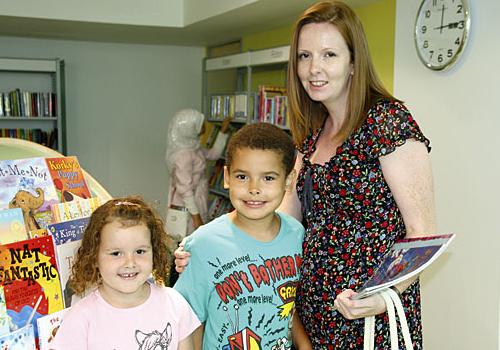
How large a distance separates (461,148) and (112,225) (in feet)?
6.41

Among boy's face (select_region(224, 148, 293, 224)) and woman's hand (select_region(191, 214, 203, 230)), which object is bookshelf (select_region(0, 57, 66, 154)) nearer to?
woman's hand (select_region(191, 214, 203, 230))

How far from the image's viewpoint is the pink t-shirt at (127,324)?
1314 mm

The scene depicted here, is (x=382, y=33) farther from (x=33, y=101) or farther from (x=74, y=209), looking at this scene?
(x=33, y=101)

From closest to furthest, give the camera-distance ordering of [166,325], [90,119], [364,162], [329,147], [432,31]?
1. [166,325]
2. [364,162]
3. [329,147]
4. [432,31]
5. [90,119]

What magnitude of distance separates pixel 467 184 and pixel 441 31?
789mm

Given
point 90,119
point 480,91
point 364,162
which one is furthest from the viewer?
point 90,119

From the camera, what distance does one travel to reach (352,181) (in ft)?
4.95

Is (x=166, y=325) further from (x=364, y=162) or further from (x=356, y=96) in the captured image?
(x=356, y=96)

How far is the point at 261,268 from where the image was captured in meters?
1.48

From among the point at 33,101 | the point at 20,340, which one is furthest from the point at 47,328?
the point at 33,101

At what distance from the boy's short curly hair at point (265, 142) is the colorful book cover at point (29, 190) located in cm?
51

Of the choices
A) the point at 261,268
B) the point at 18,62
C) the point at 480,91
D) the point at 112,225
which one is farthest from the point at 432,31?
the point at 18,62

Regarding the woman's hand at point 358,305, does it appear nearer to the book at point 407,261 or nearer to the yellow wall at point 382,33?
the book at point 407,261

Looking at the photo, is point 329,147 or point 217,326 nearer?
point 217,326
